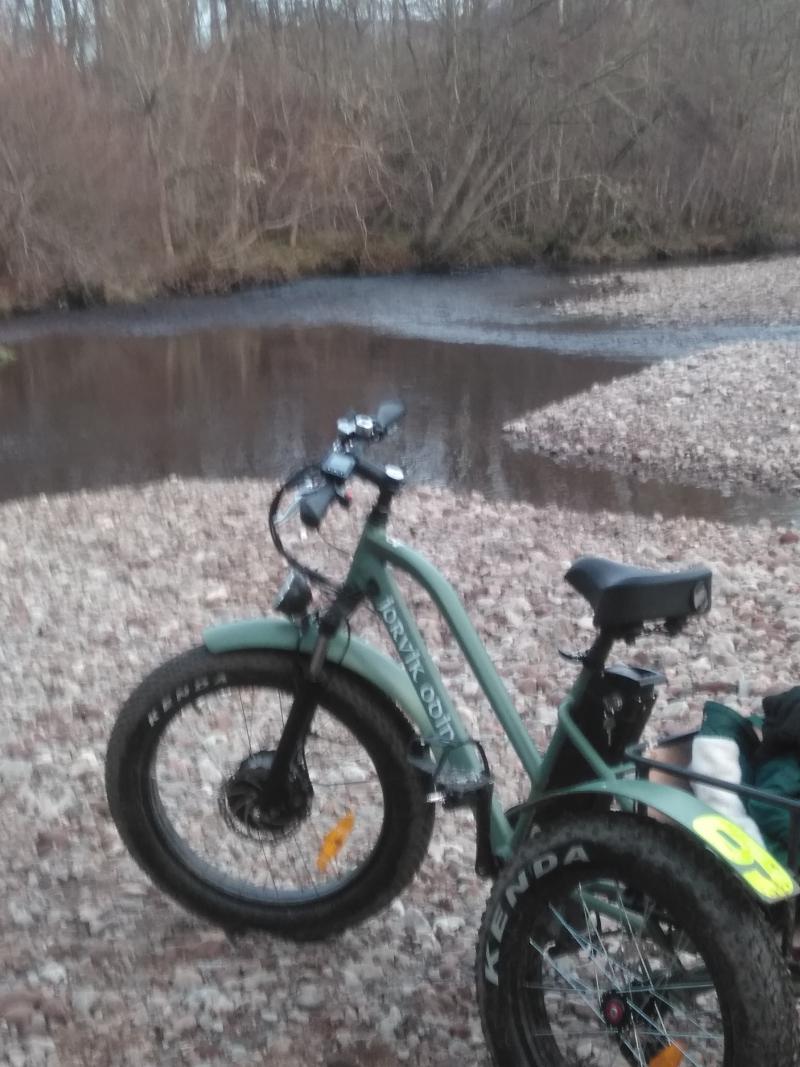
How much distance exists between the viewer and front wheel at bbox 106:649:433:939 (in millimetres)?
2664

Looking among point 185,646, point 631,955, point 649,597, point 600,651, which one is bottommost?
point 185,646

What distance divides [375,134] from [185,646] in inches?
1261

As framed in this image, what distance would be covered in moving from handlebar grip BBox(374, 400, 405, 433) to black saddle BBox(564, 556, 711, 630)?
69 centimetres

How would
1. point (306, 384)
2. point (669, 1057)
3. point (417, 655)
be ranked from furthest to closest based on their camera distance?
1. point (306, 384)
2. point (417, 655)
3. point (669, 1057)

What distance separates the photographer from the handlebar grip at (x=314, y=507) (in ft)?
7.91

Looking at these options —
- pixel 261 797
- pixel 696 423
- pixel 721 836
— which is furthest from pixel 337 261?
pixel 721 836

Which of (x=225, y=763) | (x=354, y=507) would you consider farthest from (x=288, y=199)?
(x=225, y=763)

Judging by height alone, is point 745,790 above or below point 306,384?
above

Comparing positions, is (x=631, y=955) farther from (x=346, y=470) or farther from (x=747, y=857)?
(x=346, y=470)

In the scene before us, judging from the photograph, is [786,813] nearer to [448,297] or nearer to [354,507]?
[354,507]

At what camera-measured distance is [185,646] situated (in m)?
5.42

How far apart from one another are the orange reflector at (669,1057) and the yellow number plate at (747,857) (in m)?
0.41

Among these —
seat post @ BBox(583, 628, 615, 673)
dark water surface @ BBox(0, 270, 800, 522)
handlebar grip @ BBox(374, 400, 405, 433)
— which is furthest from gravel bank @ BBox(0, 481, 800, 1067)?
dark water surface @ BBox(0, 270, 800, 522)

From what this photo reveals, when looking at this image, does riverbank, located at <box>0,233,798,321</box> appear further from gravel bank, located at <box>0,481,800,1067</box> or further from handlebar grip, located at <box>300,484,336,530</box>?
handlebar grip, located at <box>300,484,336,530</box>
